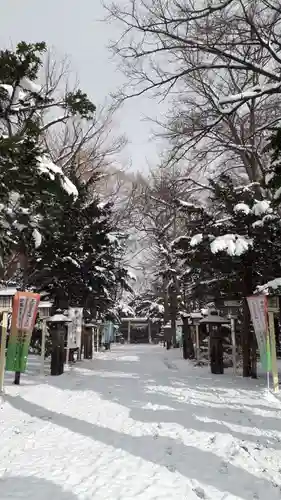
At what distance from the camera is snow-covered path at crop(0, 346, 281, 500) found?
152 inches

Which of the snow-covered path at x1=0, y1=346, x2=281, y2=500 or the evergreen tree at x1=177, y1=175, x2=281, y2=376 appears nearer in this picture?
the snow-covered path at x1=0, y1=346, x2=281, y2=500

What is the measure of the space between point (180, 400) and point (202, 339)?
1112cm

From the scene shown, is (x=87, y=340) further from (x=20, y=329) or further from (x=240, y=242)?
(x=240, y=242)

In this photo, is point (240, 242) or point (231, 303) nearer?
point (240, 242)

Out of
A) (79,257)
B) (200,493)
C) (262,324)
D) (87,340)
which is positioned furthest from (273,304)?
(87,340)

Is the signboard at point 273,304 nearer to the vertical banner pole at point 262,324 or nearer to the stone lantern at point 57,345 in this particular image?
the vertical banner pole at point 262,324

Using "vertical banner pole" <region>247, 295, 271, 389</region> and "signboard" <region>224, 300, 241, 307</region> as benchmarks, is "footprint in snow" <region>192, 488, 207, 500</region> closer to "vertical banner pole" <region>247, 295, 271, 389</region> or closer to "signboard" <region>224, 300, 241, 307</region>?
"vertical banner pole" <region>247, 295, 271, 389</region>

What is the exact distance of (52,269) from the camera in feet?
46.9

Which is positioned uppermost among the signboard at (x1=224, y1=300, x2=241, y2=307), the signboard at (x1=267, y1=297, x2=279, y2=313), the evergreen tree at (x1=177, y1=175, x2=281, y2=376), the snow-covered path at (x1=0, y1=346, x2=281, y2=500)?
the evergreen tree at (x1=177, y1=175, x2=281, y2=376)

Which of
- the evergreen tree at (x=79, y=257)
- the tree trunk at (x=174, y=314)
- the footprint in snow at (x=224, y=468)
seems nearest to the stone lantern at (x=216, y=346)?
the evergreen tree at (x=79, y=257)

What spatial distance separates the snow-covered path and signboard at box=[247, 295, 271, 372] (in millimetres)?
770

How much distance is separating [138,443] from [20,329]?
189 inches

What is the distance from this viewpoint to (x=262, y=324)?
9.45 meters

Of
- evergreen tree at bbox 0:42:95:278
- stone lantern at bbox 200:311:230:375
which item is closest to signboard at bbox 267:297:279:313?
stone lantern at bbox 200:311:230:375
